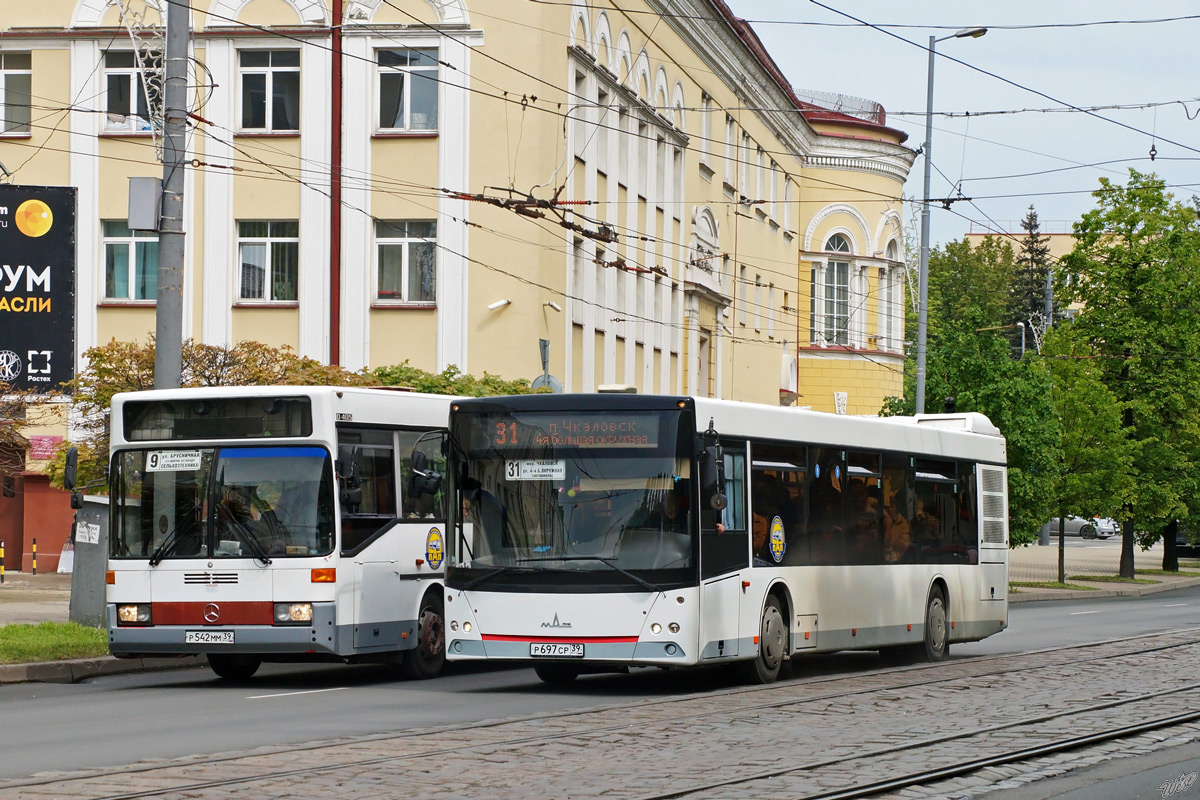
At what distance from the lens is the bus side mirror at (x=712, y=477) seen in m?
15.1

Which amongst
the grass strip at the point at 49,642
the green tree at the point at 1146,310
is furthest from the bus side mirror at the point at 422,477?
the green tree at the point at 1146,310

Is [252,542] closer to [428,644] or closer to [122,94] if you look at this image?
[428,644]

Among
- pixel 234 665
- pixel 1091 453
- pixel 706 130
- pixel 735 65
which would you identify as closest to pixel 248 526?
pixel 234 665

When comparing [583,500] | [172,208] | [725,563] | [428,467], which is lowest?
[725,563]

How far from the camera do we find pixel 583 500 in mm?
15102

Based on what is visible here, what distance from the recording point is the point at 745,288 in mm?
54094

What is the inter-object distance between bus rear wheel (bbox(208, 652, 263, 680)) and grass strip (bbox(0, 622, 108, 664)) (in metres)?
1.51

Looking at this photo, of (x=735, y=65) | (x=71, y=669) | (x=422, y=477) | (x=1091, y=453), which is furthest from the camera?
(x=735, y=65)

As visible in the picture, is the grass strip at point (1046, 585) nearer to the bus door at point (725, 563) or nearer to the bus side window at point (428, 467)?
the bus side window at point (428, 467)

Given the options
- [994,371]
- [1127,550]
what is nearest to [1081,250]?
[1127,550]

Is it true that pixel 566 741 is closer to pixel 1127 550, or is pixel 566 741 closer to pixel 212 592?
pixel 212 592

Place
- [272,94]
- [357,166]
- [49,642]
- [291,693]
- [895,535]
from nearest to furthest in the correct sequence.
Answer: [291,693]
[49,642]
[895,535]
[357,166]
[272,94]

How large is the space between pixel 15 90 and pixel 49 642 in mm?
21322

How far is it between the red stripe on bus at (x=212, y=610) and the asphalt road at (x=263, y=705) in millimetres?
640
